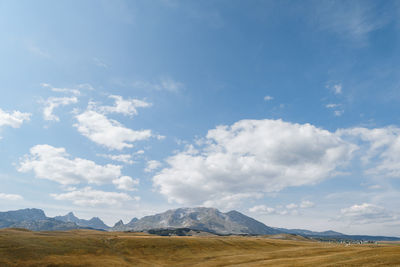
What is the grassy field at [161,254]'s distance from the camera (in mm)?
60888

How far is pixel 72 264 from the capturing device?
233 feet

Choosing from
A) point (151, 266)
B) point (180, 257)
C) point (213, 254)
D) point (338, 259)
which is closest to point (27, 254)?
point (151, 266)

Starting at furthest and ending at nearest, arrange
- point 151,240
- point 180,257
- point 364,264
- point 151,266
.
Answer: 1. point 151,240
2. point 180,257
3. point 151,266
4. point 364,264

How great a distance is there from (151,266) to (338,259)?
173ft

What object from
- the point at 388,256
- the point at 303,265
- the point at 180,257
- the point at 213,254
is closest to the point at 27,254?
the point at 180,257

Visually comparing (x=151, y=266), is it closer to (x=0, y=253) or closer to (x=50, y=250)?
(x=50, y=250)

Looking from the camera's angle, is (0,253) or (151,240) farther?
(151,240)

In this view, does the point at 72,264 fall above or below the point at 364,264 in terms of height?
below

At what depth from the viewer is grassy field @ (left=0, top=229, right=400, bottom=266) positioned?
60.9 metres

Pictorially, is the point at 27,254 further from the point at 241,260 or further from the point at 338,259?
the point at 338,259

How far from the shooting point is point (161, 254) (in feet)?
314

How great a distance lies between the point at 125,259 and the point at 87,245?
19384 millimetres

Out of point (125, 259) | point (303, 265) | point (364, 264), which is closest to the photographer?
point (364, 264)

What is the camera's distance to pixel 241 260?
79688 millimetres
